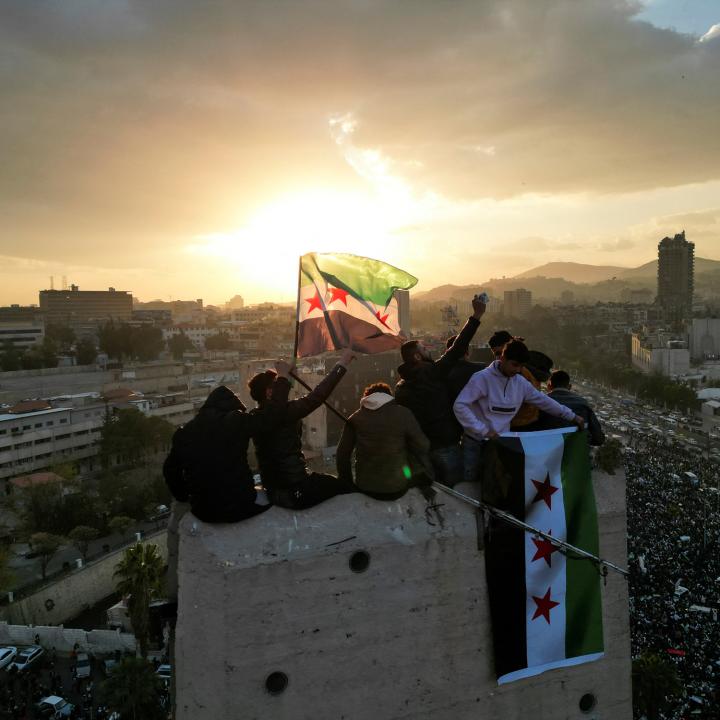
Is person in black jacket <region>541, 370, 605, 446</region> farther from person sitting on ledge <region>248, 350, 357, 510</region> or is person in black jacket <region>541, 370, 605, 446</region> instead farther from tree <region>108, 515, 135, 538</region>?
tree <region>108, 515, 135, 538</region>

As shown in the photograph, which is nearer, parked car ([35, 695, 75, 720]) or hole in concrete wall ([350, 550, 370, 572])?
hole in concrete wall ([350, 550, 370, 572])

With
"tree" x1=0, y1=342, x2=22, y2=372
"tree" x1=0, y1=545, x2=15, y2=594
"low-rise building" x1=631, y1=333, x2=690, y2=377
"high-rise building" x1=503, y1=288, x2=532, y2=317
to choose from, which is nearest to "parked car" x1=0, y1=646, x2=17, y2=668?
"tree" x1=0, y1=545, x2=15, y2=594

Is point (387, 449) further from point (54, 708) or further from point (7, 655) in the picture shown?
point (7, 655)

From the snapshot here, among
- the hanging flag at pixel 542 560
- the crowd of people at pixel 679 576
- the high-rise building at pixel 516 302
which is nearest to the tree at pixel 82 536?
the crowd of people at pixel 679 576

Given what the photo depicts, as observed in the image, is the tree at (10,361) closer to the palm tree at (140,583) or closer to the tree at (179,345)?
the tree at (179,345)

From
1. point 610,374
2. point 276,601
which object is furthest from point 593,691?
point 610,374

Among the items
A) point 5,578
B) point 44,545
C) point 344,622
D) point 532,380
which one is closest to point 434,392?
point 532,380
